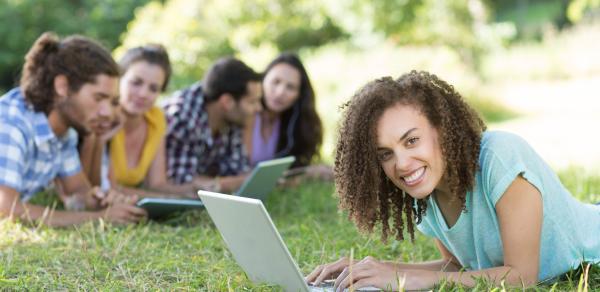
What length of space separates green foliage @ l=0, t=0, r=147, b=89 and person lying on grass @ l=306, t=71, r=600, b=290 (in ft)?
54.0

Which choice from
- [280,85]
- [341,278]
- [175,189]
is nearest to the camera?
[341,278]

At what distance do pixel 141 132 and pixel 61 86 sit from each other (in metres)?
1.05

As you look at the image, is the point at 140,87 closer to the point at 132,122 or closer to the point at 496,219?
the point at 132,122

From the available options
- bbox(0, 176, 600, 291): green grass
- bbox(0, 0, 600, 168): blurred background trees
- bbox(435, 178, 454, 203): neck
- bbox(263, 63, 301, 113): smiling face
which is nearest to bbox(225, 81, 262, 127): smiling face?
bbox(263, 63, 301, 113): smiling face

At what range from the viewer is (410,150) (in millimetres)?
2527

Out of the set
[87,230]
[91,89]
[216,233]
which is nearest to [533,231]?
[216,233]

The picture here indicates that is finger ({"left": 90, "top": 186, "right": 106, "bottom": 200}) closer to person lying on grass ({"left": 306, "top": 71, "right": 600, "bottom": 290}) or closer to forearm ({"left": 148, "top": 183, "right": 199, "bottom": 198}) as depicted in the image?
forearm ({"left": 148, "top": 183, "right": 199, "bottom": 198})

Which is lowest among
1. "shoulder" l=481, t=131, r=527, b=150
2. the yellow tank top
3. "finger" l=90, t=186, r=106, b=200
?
"finger" l=90, t=186, r=106, b=200

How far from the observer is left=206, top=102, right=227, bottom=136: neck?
18.5 ft

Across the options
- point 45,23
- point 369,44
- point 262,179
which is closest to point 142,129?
point 262,179

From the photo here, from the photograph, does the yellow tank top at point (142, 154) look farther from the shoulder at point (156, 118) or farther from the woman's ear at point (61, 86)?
the woman's ear at point (61, 86)

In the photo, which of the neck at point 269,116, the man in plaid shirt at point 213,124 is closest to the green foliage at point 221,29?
the neck at point 269,116

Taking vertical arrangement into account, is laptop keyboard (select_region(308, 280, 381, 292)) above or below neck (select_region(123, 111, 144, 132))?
below

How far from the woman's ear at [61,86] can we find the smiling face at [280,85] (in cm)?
200
